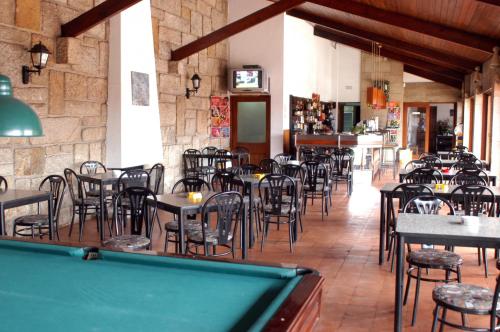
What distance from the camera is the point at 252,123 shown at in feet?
43.2

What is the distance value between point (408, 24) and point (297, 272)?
7.86 m

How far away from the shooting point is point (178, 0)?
1026cm

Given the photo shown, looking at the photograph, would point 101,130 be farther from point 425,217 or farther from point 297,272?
point 297,272

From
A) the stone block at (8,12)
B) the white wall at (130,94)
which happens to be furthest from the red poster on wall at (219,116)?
the stone block at (8,12)

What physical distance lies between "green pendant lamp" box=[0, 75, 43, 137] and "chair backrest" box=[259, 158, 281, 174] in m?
5.61

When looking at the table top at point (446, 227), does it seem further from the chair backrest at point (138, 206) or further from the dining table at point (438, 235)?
the chair backrest at point (138, 206)

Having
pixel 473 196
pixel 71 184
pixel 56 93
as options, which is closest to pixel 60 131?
pixel 56 93

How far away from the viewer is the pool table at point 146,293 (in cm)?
171

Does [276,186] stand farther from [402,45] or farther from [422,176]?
[402,45]

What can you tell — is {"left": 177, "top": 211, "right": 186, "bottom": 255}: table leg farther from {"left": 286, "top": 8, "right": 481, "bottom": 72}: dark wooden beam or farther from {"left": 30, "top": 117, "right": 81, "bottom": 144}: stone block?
{"left": 286, "top": 8, "right": 481, "bottom": 72}: dark wooden beam

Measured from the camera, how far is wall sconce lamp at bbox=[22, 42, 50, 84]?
20.1 ft

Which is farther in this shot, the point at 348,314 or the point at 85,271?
the point at 348,314

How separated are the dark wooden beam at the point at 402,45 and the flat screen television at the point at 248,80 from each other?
227 centimetres

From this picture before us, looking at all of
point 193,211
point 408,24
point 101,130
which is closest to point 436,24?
point 408,24
